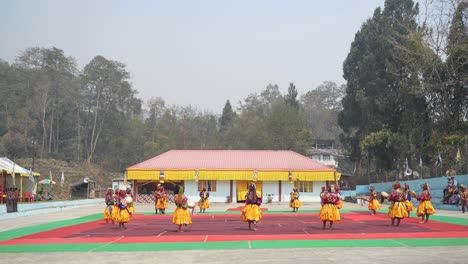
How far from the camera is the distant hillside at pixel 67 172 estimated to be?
69312 millimetres

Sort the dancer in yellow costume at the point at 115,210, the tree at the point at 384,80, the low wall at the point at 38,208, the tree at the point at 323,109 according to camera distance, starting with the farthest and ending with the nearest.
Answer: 1. the tree at the point at 323,109
2. the tree at the point at 384,80
3. the low wall at the point at 38,208
4. the dancer in yellow costume at the point at 115,210

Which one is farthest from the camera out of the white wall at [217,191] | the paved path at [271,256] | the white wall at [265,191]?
the white wall at [265,191]

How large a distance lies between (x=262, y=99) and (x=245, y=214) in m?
106

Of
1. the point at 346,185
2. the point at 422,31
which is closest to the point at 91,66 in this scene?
the point at 346,185

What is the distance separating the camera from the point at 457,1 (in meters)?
46.8

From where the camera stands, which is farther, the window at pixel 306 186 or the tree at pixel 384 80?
the tree at pixel 384 80

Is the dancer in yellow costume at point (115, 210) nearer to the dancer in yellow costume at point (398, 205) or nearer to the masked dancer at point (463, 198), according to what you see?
the dancer in yellow costume at point (398, 205)

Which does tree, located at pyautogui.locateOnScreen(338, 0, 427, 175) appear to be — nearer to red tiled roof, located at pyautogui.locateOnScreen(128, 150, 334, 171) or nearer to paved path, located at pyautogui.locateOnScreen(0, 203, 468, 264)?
red tiled roof, located at pyautogui.locateOnScreen(128, 150, 334, 171)

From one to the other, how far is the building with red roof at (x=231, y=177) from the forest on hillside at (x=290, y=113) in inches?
440

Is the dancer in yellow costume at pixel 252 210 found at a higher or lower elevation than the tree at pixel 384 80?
lower

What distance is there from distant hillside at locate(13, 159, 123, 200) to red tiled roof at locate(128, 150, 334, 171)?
1747cm

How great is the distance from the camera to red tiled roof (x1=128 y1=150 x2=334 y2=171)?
50.0 meters

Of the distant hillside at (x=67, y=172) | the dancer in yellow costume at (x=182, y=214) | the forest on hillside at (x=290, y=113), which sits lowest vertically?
the dancer in yellow costume at (x=182, y=214)

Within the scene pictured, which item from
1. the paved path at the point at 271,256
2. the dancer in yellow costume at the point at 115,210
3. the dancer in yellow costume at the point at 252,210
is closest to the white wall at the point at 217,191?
the dancer in yellow costume at the point at 115,210
